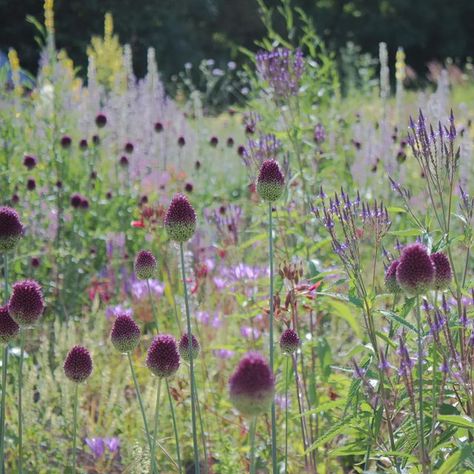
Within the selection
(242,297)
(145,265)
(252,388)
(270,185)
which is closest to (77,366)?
(145,265)

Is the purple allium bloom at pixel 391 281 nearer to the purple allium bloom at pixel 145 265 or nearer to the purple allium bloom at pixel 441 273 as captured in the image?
the purple allium bloom at pixel 441 273

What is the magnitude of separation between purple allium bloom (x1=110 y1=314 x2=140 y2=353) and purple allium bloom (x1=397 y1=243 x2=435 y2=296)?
24.3 inches

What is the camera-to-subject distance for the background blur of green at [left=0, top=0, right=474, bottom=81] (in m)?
21.6

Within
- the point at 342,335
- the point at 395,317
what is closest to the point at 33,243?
the point at 342,335

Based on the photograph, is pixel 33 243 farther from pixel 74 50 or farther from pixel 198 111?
pixel 74 50

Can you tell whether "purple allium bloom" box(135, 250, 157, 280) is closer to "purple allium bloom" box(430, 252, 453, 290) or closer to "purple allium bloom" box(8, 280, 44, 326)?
"purple allium bloom" box(8, 280, 44, 326)

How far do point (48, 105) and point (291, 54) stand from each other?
2.64 m

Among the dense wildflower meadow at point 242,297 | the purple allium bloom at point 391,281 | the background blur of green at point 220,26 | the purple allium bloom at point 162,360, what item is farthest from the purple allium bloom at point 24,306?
the background blur of green at point 220,26

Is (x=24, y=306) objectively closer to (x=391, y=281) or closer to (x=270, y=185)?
(x=270, y=185)

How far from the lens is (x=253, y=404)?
124 cm

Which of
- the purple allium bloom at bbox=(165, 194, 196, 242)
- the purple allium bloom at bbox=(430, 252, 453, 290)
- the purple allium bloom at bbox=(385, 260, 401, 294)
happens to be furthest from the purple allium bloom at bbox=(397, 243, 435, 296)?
the purple allium bloom at bbox=(165, 194, 196, 242)

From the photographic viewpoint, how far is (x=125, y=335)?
1.85 m

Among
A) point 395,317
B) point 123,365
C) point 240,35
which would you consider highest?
point 240,35

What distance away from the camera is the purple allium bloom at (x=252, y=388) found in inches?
48.7
